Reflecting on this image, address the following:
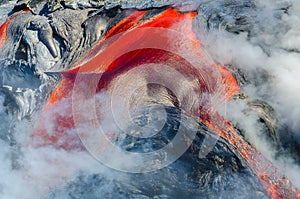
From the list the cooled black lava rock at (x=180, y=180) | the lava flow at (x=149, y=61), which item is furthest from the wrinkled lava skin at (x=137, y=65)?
the cooled black lava rock at (x=180, y=180)

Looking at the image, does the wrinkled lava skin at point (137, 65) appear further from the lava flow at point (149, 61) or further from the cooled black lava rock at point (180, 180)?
the cooled black lava rock at point (180, 180)

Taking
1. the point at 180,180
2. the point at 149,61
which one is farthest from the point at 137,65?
the point at 180,180

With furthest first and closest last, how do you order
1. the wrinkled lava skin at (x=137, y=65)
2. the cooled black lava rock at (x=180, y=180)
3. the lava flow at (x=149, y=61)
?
the lava flow at (x=149, y=61) < the wrinkled lava skin at (x=137, y=65) < the cooled black lava rock at (x=180, y=180)

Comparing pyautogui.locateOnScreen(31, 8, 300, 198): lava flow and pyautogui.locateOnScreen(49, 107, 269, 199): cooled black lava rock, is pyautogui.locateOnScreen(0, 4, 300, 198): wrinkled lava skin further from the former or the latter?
pyautogui.locateOnScreen(49, 107, 269, 199): cooled black lava rock

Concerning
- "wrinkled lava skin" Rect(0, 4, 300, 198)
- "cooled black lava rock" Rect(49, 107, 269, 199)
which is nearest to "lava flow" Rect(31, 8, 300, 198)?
"wrinkled lava skin" Rect(0, 4, 300, 198)

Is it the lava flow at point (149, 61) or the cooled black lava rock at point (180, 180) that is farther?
the lava flow at point (149, 61)

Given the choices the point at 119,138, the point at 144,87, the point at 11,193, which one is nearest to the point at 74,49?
the point at 144,87

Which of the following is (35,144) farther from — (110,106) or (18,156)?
(110,106)

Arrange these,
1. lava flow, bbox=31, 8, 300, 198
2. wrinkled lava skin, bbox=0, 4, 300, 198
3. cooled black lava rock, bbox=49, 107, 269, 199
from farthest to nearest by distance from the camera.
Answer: lava flow, bbox=31, 8, 300, 198, wrinkled lava skin, bbox=0, 4, 300, 198, cooled black lava rock, bbox=49, 107, 269, 199
